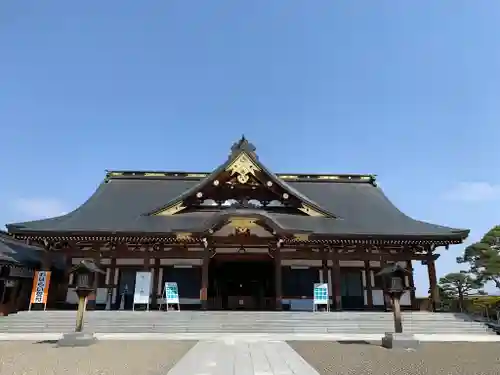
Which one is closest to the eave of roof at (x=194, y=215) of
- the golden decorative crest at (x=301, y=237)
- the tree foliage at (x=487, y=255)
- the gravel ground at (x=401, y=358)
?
the golden decorative crest at (x=301, y=237)

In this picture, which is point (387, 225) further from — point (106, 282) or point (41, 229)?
point (41, 229)

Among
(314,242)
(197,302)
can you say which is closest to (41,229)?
(197,302)

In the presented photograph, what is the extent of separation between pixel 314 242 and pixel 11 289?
15760mm

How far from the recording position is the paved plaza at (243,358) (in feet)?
21.3

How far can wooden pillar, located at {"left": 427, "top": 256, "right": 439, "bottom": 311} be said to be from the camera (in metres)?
15.9

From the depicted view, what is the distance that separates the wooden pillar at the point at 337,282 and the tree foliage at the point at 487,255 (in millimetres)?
21701

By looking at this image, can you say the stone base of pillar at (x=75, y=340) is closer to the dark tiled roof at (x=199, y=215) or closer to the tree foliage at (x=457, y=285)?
the dark tiled roof at (x=199, y=215)

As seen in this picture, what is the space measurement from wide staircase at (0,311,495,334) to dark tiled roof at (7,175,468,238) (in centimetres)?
358

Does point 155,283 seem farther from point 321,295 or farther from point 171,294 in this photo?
point 321,295

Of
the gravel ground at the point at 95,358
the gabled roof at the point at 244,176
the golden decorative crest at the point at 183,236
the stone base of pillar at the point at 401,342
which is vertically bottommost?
the gravel ground at the point at 95,358

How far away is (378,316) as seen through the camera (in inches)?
540

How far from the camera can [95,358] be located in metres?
7.64

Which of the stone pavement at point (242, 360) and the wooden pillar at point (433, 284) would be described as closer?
the stone pavement at point (242, 360)

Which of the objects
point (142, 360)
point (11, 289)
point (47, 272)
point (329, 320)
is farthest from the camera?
point (11, 289)
